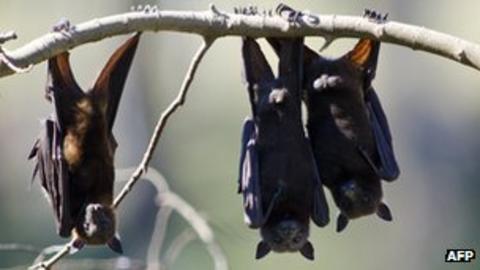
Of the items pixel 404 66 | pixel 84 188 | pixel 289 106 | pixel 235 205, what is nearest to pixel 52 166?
pixel 84 188

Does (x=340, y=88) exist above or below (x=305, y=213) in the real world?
above

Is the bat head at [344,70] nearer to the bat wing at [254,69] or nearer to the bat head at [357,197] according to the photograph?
the bat wing at [254,69]

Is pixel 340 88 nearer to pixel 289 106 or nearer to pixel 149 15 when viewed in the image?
pixel 289 106

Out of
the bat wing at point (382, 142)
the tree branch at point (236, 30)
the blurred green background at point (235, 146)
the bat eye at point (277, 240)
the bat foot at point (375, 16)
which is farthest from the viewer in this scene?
the blurred green background at point (235, 146)

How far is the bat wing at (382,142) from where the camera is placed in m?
6.97

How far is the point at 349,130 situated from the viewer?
6938mm

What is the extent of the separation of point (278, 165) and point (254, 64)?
0.48 m

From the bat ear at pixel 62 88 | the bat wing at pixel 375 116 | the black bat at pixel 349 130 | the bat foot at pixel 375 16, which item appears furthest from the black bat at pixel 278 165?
the bat ear at pixel 62 88

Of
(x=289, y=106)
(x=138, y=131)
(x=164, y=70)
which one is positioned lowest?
(x=289, y=106)

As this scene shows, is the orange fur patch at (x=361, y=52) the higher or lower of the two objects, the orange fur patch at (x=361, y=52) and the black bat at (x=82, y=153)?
the higher

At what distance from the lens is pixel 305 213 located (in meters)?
6.89

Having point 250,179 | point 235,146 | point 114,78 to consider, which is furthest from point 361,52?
point 235,146

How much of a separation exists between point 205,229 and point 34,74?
14.1 m

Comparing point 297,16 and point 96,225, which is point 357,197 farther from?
point 96,225
